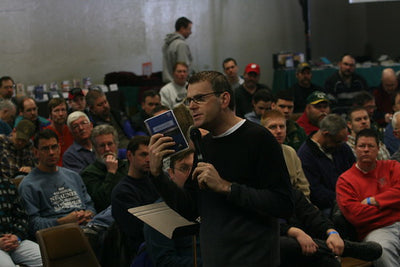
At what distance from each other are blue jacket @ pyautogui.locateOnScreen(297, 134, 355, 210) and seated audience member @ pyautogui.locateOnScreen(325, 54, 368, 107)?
349cm

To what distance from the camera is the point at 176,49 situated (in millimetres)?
9125

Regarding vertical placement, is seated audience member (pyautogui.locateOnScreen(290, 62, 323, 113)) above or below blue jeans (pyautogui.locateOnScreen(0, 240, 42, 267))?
above

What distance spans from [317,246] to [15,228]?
6.29ft

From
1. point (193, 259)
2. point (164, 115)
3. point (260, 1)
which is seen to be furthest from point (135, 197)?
point (260, 1)

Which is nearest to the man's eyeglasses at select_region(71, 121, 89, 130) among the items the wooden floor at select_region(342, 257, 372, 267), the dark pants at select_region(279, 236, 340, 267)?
the dark pants at select_region(279, 236, 340, 267)

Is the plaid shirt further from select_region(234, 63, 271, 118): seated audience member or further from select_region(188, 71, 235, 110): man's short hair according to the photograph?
select_region(188, 71, 235, 110): man's short hair

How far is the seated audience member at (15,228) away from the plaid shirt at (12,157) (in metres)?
1.23

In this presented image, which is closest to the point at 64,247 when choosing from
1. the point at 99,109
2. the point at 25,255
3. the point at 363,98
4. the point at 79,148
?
the point at 25,255

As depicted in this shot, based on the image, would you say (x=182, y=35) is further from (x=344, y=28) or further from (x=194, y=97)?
(x=194, y=97)

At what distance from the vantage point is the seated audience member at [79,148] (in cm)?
523

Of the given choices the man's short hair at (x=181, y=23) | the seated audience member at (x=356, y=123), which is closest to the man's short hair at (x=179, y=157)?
the seated audience member at (x=356, y=123)

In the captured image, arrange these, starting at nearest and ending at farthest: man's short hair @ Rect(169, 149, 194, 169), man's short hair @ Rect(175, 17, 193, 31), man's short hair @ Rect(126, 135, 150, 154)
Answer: man's short hair @ Rect(169, 149, 194, 169), man's short hair @ Rect(126, 135, 150, 154), man's short hair @ Rect(175, 17, 193, 31)

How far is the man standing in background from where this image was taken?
29.9 ft

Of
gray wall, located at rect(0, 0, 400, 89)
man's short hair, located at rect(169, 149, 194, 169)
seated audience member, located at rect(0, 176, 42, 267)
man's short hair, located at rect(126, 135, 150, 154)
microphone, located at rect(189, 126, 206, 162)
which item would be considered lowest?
seated audience member, located at rect(0, 176, 42, 267)
